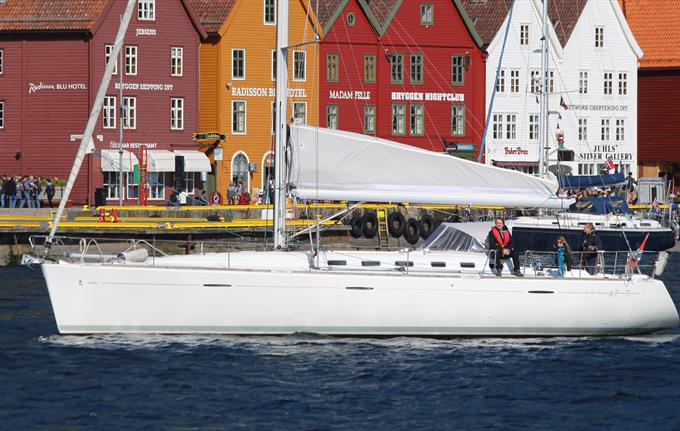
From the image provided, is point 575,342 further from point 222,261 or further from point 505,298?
point 222,261

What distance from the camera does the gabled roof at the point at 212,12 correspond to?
65.4 meters

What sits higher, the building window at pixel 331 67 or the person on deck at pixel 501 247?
the building window at pixel 331 67

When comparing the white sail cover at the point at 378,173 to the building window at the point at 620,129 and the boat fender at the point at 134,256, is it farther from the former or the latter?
the building window at the point at 620,129

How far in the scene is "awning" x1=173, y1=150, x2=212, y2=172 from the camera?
209 feet

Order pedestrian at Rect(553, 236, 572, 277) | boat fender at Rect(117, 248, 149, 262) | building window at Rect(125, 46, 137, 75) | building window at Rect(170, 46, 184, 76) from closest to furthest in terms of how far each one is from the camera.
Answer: boat fender at Rect(117, 248, 149, 262), pedestrian at Rect(553, 236, 572, 277), building window at Rect(125, 46, 137, 75), building window at Rect(170, 46, 184, 76)

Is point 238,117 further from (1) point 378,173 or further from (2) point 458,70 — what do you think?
(1) point 378,173

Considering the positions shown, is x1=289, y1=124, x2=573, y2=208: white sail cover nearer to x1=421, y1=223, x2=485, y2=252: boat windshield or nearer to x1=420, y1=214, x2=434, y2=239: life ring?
x1=421, y1=223, x2=485, y2=252: boat windshield

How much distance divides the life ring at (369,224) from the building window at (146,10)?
64.3ft

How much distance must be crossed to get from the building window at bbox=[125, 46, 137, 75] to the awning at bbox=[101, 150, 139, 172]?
146 inches

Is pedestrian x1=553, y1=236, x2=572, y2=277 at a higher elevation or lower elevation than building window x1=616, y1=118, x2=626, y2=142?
lower

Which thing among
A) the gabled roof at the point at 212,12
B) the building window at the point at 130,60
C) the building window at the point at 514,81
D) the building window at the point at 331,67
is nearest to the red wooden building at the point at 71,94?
the building window at the point at 130,60

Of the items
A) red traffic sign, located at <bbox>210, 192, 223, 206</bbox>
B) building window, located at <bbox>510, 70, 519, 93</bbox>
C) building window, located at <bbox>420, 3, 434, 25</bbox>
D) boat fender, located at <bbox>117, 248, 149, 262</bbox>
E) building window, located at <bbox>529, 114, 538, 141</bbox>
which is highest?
building window, located at <bbox>420, 3, 434, 25</bbox>

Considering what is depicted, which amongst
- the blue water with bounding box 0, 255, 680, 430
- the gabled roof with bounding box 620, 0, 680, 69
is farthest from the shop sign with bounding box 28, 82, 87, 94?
the blue water with bounding box 0, 255, 680, 430

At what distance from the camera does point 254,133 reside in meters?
66.4
